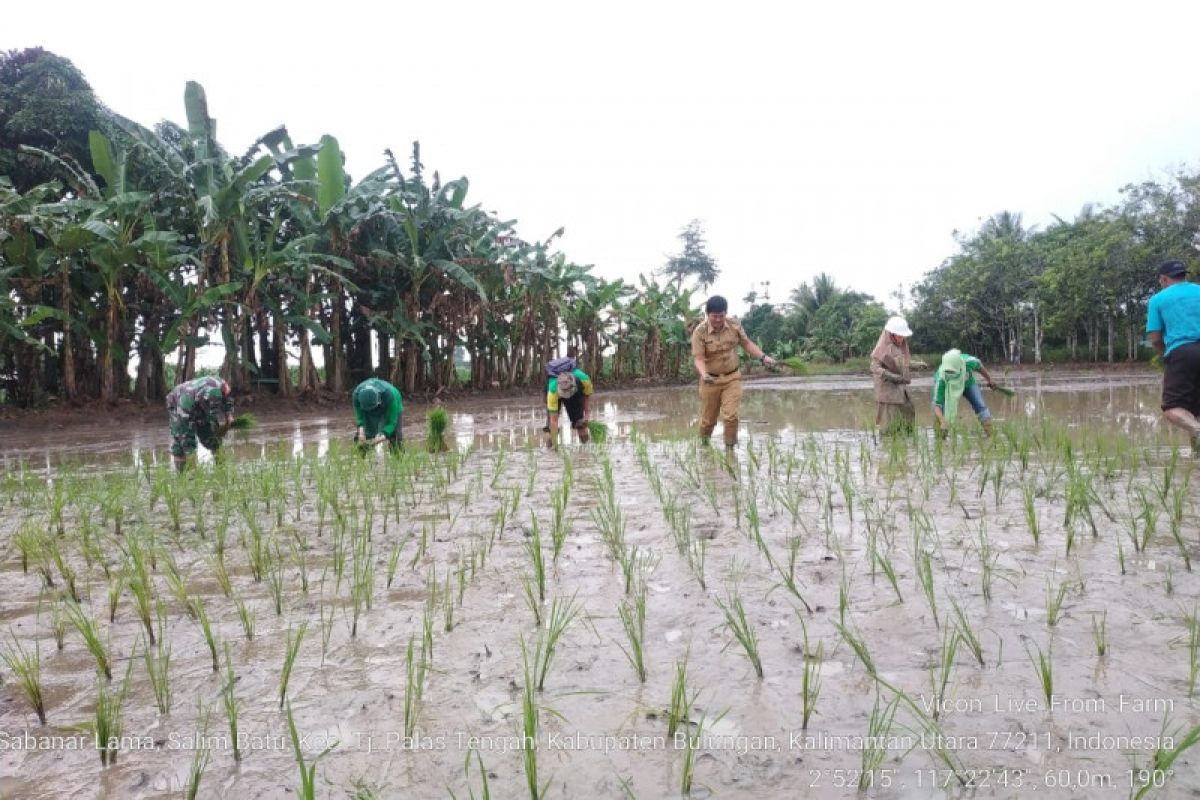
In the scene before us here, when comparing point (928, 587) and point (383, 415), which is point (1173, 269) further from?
point (383, 415)

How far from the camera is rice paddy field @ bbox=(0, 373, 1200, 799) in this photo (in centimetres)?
143

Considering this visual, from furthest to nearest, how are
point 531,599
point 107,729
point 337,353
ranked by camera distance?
point 337,353 < point 531,599 < point 107,729

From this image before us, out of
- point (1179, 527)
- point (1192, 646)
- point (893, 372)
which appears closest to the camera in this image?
point (1192, 646)

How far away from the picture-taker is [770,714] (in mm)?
1604

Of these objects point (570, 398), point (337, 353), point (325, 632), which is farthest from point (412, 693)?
point (337, 353)

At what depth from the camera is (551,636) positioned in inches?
72.1

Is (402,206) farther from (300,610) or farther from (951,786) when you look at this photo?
(951,786)

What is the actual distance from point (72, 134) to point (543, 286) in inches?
395

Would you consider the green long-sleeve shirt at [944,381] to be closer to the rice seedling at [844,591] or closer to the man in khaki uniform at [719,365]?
the man in khaki uniform at [719,365]

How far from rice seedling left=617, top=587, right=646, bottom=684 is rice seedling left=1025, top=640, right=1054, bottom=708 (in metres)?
0.90

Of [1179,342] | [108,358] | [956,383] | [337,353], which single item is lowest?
[956,383]

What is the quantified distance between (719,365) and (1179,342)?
3.24m

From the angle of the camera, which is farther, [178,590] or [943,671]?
[178,590]

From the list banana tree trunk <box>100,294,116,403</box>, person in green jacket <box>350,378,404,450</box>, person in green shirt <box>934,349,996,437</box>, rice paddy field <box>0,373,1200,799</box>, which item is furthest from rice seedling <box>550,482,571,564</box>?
banana tree trunk <box>100,294,116,403</box>
